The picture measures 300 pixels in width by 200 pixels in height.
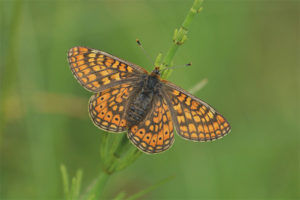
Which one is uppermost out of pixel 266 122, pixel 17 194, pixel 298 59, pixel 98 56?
pixel 298 59

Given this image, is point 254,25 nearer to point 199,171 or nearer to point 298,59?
point 298,59

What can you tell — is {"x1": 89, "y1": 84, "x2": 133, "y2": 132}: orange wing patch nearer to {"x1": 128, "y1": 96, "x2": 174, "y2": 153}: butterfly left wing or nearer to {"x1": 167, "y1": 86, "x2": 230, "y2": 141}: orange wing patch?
{"x1": 128, "y1": 96, "x2": 174, "y2": 153}: butterfly left wing

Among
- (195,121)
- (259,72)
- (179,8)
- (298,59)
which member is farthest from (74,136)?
(298,59)

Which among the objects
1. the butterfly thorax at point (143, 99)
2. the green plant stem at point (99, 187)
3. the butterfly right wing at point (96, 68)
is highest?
the butterfly right wing at point (96, 68)

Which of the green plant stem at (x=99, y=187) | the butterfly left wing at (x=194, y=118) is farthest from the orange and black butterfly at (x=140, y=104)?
the green plant stem at (x=99, y=187)

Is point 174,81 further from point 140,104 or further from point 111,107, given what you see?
point 111,107

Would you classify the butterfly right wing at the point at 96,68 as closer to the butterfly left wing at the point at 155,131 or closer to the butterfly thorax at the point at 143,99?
the butterfly thorax at the point at 143,99
